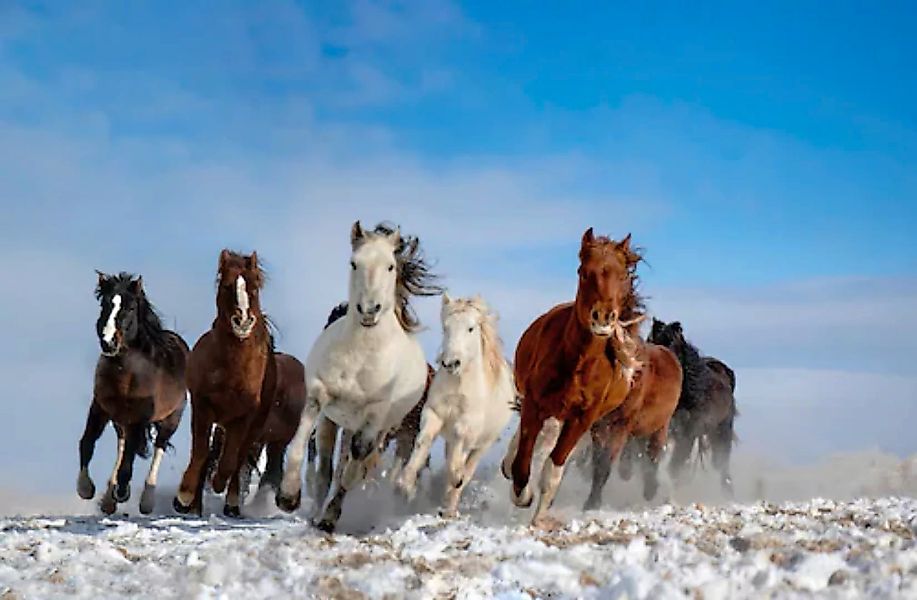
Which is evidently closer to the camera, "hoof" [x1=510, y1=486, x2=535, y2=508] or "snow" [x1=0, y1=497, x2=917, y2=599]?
"snow" [x1=0, y1=497, x2=917, y2=599]

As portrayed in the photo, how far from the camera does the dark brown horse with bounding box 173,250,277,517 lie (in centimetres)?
961

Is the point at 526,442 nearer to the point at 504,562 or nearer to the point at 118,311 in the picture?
the point at 504,562

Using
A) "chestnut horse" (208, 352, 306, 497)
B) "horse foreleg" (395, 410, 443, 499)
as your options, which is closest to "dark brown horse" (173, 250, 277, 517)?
"chestnut horse" (208, 352, 306, 497)

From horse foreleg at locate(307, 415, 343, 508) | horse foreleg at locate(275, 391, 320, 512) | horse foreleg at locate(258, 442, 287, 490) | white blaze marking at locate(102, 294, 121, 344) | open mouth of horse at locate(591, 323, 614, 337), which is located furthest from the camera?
horse foreleg at locate(258, 442, 287, 490)

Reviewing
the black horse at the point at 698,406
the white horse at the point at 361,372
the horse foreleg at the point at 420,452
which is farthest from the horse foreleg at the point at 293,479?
the black horse at the point at 698,406

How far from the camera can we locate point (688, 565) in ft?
16.1

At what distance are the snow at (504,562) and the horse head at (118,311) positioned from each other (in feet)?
10.9

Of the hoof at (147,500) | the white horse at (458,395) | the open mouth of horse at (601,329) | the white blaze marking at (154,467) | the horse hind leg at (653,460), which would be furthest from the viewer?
the horse hind leg at (653,460)

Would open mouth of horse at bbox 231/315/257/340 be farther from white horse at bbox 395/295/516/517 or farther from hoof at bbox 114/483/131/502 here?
hoof at bbox 114/483/131/502

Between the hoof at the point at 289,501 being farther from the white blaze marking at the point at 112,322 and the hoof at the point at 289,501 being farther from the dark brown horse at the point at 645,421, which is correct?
the dark brown horse at the point at 645,421

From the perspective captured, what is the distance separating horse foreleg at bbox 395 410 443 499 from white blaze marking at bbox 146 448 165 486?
374 centimetres

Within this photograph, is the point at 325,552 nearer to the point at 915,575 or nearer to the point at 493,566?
the point at 493,566

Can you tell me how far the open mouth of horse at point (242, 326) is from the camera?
952 cm

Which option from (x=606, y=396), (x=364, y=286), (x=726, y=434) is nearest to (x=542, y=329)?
(x=606, y=396)
